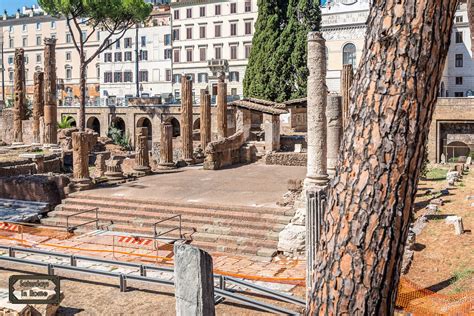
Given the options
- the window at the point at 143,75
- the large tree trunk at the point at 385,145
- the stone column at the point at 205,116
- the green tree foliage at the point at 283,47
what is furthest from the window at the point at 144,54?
the large tree trunk at the point at 385,145

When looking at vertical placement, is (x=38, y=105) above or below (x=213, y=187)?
above

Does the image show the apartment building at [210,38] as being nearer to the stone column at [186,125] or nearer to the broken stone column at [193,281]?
the stone column at [186,125]

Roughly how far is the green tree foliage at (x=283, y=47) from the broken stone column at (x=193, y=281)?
105 feet

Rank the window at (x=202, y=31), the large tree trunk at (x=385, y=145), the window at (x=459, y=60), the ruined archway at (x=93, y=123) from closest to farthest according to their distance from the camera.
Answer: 1. the large tree trunk at (x=385, y=145)
2. the window at (x=459, y=60)
3. the ruined archway at (x=93, y=123)
4. the window at (x=202, y=31)

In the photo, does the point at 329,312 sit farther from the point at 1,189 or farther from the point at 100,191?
the point at 1,189

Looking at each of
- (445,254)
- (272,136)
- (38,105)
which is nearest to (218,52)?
(38,105)

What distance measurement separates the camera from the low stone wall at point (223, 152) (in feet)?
74.2

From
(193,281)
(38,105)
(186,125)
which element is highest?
(38,105)

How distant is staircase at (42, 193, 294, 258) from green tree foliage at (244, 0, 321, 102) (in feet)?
74.2

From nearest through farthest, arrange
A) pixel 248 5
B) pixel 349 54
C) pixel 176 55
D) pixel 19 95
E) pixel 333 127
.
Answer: pixel 333 127 < pixel 19 95 < pixel 349 54 < pixel 248 5 < pixel 176 55

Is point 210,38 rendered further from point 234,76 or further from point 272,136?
point 272,136

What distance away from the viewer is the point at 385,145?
3.34 m

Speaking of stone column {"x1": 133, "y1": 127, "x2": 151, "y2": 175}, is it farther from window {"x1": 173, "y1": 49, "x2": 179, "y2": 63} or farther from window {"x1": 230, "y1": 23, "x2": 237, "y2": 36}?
window {"x1": 173, "y1": 49, "x2": 179, "y2": 63}

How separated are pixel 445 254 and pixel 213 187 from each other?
8076mm
